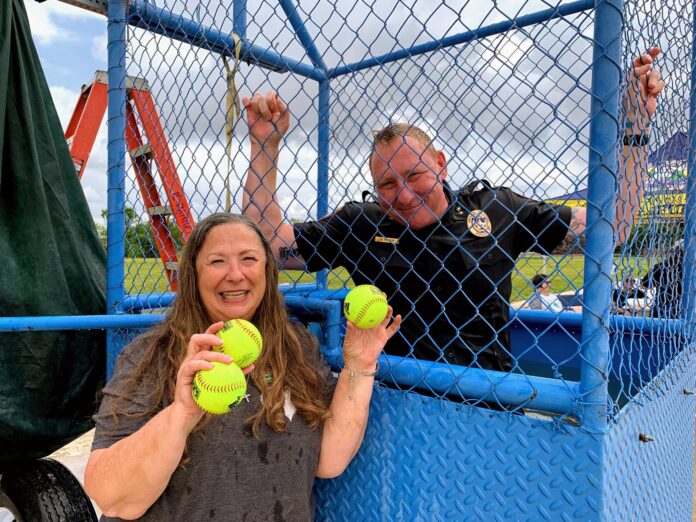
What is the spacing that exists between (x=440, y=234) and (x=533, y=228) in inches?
20.6

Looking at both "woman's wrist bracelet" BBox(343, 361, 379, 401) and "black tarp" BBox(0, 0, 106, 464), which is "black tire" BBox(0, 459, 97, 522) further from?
"woman's wrist bracelet" BBox(343, 361, 379, 401)

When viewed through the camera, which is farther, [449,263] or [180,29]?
[180,29]

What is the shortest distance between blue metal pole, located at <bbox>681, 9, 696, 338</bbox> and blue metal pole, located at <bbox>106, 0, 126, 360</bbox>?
287 cm

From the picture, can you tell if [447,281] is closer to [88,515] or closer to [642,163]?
[642,163]

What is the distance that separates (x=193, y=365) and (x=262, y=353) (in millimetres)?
569

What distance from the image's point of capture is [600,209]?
1.27 m

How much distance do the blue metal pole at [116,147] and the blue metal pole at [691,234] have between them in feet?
9.41

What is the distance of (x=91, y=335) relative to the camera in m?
2.79

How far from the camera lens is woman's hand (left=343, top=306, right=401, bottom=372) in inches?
65.8

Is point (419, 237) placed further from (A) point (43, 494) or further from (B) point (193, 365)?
(A) point (43, 494)

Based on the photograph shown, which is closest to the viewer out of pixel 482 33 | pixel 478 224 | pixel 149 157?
pixel 478 224

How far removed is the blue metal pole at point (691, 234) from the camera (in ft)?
7.88

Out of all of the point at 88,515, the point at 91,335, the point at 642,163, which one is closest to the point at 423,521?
the point at 642,163

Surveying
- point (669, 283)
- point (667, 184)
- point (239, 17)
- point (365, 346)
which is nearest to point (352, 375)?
point (365, 346)
